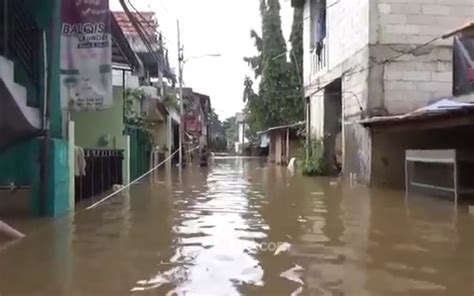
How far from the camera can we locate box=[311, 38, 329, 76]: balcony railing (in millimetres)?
22525

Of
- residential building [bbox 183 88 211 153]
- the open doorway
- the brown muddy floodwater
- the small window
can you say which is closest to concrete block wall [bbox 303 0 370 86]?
the open doorway

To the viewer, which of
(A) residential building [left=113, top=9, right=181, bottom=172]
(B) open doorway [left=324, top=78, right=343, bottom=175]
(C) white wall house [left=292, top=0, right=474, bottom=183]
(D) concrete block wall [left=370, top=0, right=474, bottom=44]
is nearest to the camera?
(C) white wall house [left=292, top=0, right=474, bottom=183]

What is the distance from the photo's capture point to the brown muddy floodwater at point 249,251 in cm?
536

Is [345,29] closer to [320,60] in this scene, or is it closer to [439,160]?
[320,60]

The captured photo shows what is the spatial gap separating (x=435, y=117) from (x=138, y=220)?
20.5ft

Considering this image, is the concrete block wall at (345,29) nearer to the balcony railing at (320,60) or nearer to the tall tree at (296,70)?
the balcony railing at (320,60)

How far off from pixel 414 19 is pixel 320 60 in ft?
24.3

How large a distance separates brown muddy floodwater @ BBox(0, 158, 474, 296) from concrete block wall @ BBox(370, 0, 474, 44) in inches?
234

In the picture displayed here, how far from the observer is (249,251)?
700 cm

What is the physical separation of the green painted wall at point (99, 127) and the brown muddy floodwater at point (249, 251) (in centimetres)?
502

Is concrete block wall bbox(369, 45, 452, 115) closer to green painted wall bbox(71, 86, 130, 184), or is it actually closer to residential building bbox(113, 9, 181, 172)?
green painted wall bbox(71, 86, 130, 184)

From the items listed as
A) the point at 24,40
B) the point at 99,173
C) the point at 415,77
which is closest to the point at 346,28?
the point at 415,77

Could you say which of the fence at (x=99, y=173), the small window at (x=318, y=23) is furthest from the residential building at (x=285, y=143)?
the fence at (x=99, y=173)

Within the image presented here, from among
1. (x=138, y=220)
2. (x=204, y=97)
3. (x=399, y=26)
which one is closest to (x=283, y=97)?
(x=204, y=97)
